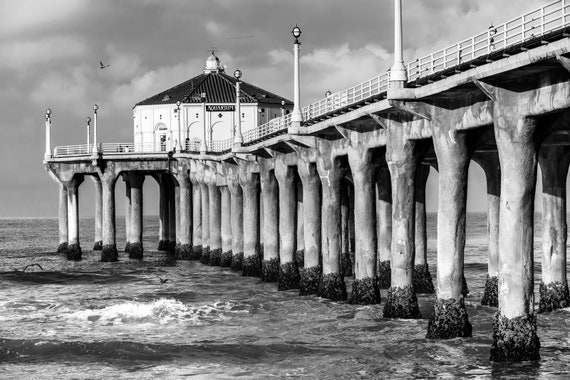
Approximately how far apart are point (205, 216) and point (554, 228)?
41.1m


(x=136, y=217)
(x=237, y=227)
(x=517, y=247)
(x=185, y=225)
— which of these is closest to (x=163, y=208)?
(x=136, y=217)

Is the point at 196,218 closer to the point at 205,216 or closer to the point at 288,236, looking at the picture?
the point at 205,216

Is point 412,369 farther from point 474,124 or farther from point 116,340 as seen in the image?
point 116,340

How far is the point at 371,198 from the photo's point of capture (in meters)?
39.2

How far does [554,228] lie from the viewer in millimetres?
36500

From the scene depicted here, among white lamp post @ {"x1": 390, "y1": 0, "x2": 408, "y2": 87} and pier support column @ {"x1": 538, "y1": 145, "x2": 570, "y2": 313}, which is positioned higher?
white lamp post @ {"x1": 390, "y1": 0, "x2": 408, "y2": 87}

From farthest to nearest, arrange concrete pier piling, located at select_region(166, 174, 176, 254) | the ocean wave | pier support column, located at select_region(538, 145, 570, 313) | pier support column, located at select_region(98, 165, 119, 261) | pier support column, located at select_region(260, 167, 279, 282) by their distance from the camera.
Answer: concrete pier piling, located at select_region(166, 174, 176, 254) < pier support column, located at select_region(98, 165, 119, 261) < pier support column, located at select_region(260, 167, 279, 282) < the ocean wave < pier support column, located at select_region(538, 145, 570, 313)

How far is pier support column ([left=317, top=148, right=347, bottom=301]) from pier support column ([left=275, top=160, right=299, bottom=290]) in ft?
20.5

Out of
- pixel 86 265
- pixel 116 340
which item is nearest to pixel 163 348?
pixel 116 340

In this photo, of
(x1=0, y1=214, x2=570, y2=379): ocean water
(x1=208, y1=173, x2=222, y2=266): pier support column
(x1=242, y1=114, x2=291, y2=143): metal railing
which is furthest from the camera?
(x1=208, y1=173, x2=222, y2=266): pier support column

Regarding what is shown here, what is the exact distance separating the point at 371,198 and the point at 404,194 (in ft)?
16.5

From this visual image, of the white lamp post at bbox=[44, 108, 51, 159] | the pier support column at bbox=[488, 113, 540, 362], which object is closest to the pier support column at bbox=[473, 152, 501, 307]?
the pier support column at bbox=[488, 113, 540, 362]

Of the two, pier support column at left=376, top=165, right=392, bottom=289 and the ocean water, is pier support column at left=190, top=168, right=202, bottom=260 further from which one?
pier support column at left=376, top=165, right=392, bottom=289

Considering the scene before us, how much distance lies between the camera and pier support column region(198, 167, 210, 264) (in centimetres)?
7319
